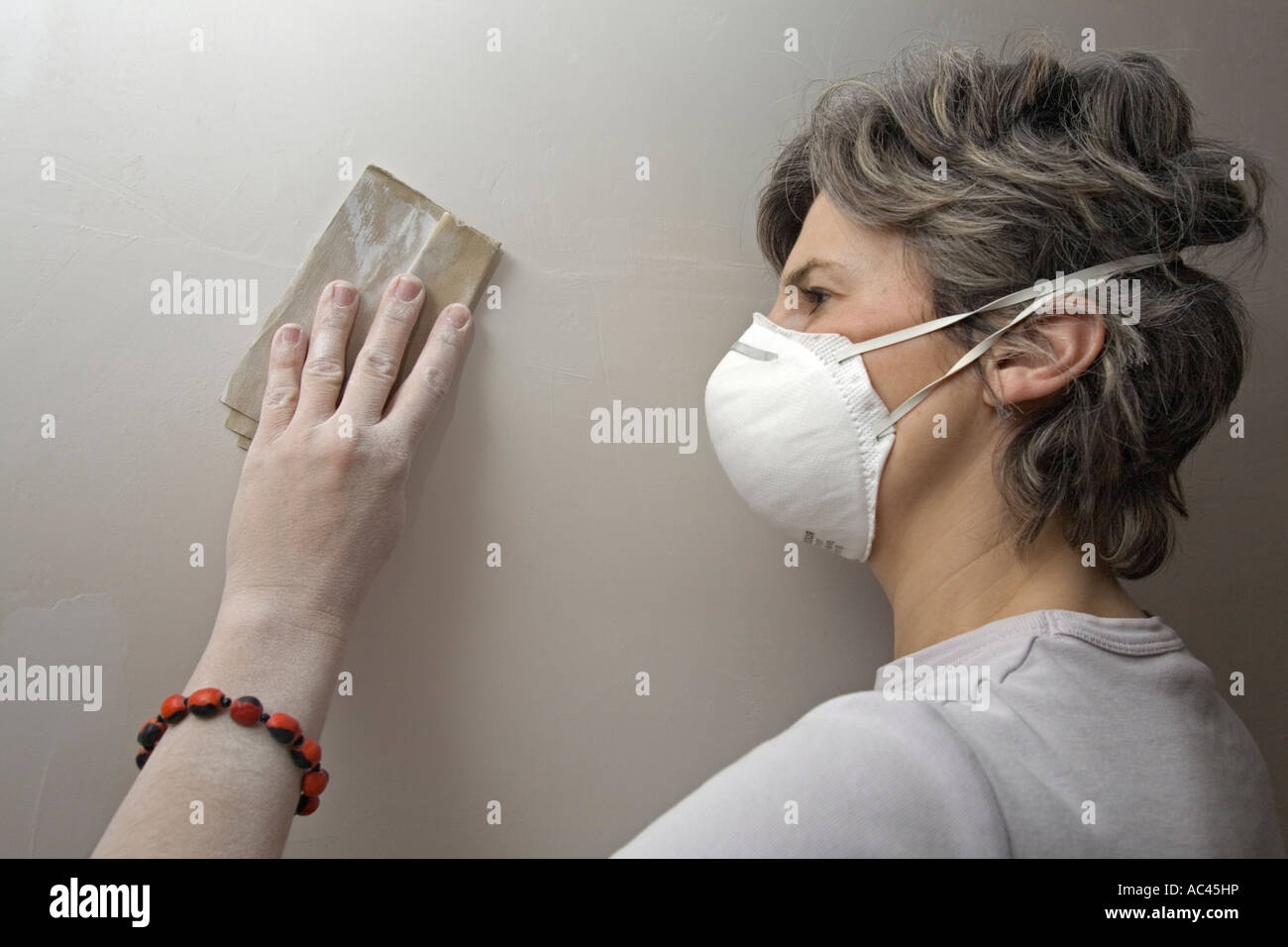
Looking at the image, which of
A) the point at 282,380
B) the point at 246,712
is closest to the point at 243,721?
the point at 246,712

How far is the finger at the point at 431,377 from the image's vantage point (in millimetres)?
1073

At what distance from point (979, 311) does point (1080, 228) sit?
0.43ft

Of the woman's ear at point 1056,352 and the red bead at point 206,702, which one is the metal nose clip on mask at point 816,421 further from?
the red bead at point 206,702

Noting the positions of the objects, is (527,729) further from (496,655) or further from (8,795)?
(8,795)

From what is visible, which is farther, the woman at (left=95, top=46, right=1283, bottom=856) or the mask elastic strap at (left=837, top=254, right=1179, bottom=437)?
the mask elastic strap at (left=837, top=254, right=1179, bottom=437)

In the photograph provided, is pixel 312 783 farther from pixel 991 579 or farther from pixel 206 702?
pixel 991 579

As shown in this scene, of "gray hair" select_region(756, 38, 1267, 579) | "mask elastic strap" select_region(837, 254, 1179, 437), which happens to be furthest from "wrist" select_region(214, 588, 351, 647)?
"gray hair" select_region(756, 38, 1267, 579)

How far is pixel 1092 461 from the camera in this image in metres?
0.92

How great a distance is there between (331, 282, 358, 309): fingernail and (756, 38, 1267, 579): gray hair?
1.93ft

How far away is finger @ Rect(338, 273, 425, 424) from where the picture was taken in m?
1.06

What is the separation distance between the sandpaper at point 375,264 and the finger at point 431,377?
0.07 feet

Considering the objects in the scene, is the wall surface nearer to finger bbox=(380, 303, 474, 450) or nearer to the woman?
finger bbox=(380, 303, 474, 450)

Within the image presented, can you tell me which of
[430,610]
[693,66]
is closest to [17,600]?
[430,610]
